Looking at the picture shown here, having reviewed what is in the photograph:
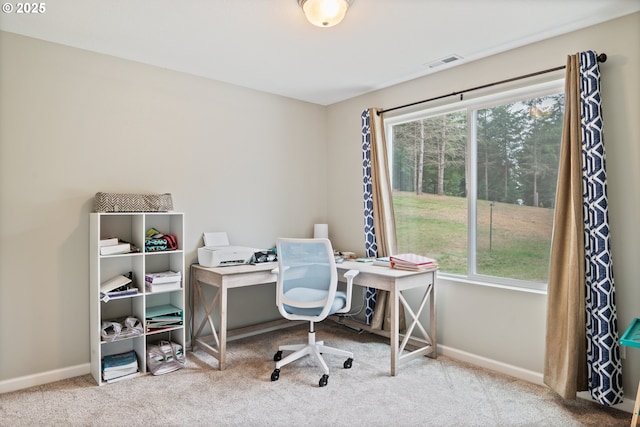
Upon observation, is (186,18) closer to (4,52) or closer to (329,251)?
(4,52)

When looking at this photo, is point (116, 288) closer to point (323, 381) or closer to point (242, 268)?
point (242, 268)

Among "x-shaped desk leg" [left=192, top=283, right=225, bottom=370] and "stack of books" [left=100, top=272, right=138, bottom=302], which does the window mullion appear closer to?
"x-shaped desk leg" [left=192, top=283, right=225, bottom=370]

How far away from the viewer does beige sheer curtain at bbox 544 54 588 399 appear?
8.12 feet

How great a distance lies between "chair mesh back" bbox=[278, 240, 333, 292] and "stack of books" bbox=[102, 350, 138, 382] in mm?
1275

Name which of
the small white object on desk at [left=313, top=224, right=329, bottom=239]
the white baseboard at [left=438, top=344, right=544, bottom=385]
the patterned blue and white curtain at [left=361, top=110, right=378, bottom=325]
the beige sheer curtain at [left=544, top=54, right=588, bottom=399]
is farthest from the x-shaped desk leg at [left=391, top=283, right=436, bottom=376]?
the small white object on desk at [left=313, top=224, right=329, bottom=239]

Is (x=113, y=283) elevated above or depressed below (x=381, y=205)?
below

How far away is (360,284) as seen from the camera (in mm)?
3283

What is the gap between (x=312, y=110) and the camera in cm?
452

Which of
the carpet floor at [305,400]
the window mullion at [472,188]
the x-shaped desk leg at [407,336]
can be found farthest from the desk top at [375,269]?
the carpet floor at [305,400]

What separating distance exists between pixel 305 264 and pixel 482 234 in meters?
1.53

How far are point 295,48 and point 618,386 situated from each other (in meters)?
3.16

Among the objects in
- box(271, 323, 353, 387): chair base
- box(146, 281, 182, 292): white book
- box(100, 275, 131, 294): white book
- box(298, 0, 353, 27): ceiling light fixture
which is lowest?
box(271, 323, 353, 387): chair base

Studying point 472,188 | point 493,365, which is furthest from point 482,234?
point 493,365

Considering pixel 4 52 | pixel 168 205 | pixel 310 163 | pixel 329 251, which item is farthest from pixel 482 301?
pixel 4 52
